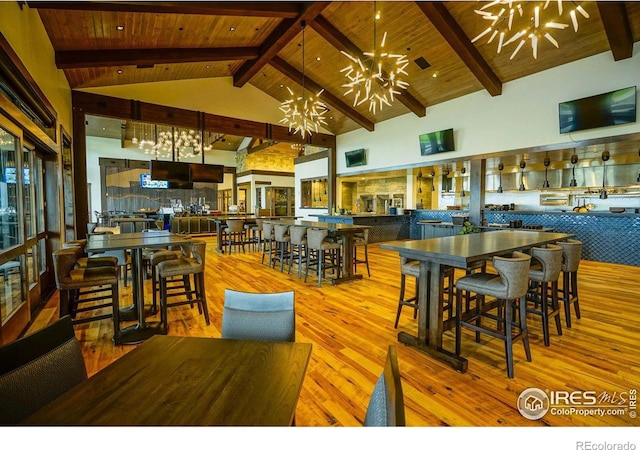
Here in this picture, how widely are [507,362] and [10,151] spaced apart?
478 cm

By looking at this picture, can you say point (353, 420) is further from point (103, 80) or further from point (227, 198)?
point (227, 198)

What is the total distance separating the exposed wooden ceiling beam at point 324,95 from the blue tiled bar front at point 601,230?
4861mm

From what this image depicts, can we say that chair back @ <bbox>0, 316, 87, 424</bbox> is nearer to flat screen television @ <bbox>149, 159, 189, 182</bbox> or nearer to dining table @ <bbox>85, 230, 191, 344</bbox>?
dining table @ <bbox>85, 230, 191, 344</bbox>

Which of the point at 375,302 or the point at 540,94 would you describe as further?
the point at 540,94

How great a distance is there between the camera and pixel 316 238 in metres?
4.75

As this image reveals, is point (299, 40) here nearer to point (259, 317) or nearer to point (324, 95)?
point (324, 95)

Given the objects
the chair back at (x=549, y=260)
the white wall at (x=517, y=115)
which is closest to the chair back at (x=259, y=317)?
the chair back at (x=549, y=260)

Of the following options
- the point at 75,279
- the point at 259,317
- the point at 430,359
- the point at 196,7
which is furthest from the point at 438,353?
the point at 196,7

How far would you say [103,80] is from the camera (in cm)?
602

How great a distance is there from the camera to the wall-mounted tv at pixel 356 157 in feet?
32.3

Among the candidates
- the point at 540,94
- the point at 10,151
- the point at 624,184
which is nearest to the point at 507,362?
the point at 10,151

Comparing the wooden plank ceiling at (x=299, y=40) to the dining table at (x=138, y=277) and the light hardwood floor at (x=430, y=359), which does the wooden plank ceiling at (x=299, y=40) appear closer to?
the dining table at (x=138, y=277)

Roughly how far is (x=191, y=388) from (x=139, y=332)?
8.22ft

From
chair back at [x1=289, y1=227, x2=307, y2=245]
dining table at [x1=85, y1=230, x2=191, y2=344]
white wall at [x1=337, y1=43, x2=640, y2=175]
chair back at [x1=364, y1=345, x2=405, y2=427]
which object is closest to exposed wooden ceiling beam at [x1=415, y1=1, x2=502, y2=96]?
white wall at [x1=337, y1=43, x2=640, y2=175]
